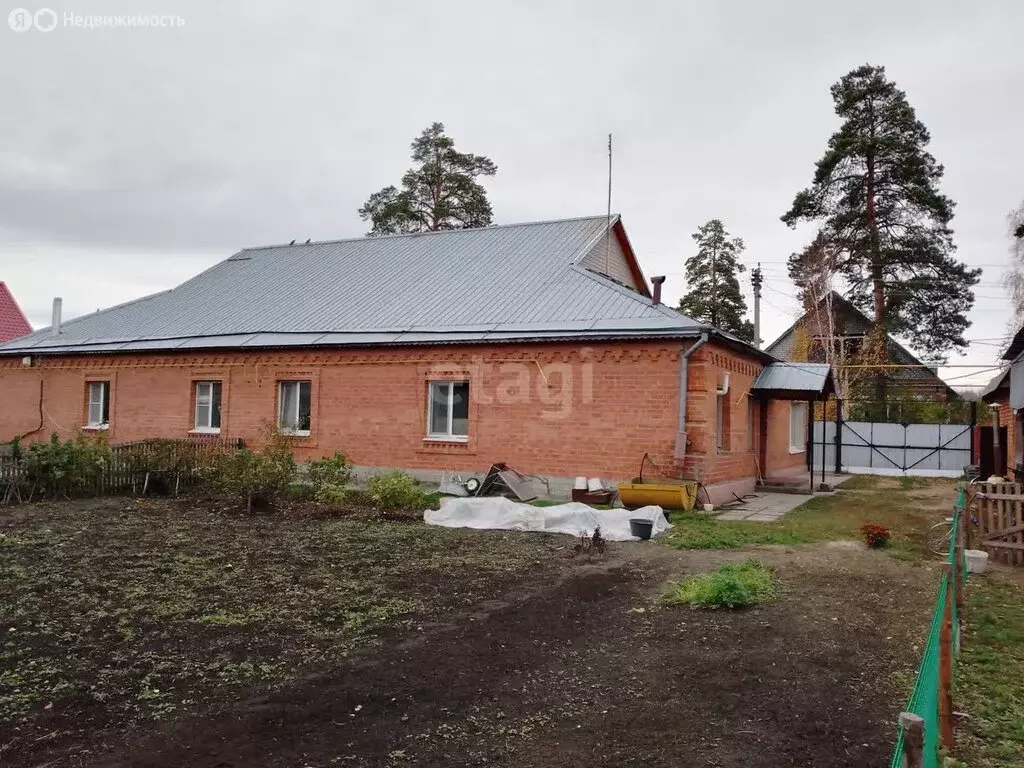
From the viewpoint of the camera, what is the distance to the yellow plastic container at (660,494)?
43.7 feet

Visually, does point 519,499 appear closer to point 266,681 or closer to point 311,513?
point 311,513

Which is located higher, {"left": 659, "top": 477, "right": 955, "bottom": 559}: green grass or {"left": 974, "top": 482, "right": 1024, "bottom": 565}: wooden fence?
{"left": 974, "top": 482, "right": 1024, "bottom": 565}: wooden fence

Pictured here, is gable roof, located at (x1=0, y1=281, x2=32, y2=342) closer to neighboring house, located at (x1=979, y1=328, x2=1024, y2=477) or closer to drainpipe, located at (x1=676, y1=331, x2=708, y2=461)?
drainpipe, located at (x1=676, y1=331, x2=708, y2=461)

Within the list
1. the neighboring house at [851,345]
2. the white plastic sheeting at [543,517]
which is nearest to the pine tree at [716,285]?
the neighboring house at [851,345]

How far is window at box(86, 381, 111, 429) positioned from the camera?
21500 millimetres

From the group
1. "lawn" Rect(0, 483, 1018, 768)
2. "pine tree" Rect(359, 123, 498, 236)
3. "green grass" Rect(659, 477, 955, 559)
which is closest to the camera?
"lawn" Rect(0, 483, 1018, 768)

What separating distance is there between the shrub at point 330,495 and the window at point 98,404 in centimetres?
1084

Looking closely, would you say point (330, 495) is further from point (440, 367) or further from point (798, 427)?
point (798, 427)

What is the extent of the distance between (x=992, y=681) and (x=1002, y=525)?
4976 millimetres

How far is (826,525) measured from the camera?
12.6 meters

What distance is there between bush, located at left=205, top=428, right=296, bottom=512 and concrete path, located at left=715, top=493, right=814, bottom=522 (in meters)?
7.83

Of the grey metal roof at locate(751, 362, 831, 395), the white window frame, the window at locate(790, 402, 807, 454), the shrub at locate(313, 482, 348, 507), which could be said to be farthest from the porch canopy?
the white window frame

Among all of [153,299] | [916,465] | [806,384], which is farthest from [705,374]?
[153,299]

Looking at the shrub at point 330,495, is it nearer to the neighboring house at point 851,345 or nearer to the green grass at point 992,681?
the green grass at point 992,681
